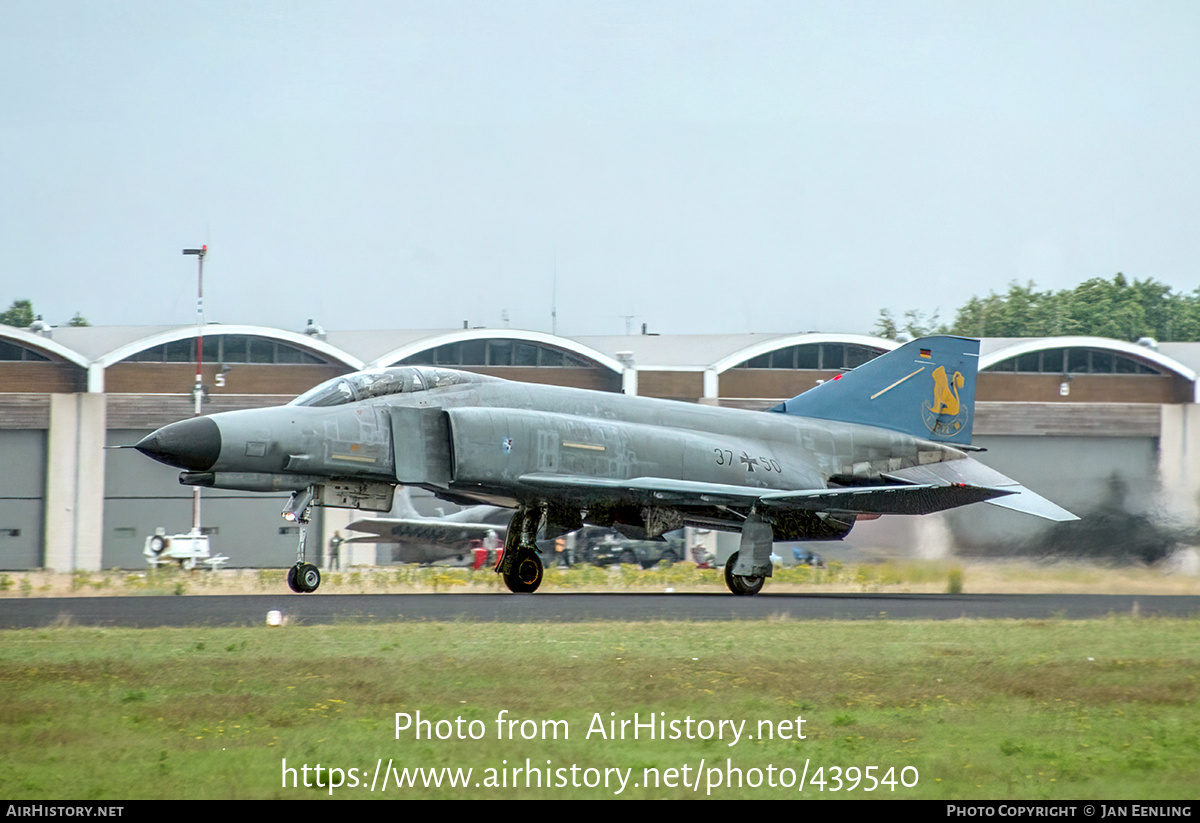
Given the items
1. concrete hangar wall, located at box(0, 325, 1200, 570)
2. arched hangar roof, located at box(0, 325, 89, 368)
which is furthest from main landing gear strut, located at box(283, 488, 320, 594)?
arched hangar roof, located at box(0, 325, 89, 368)

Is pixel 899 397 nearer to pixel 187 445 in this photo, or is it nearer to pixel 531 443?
pixel 531 443

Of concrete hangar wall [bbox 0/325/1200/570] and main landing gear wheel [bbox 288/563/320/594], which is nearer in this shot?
main landing gear wheel [bbox 288/563/320/594]

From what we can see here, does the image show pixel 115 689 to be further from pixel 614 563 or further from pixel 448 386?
pixel 614 563

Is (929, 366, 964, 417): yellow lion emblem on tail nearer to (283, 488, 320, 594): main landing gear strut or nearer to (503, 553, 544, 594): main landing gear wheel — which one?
(503, 553, 544, 594): main landing gear wheel

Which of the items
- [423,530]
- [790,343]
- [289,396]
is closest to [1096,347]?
[790,343]

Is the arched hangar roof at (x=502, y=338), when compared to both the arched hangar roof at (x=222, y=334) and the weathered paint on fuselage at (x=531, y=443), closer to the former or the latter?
the arched hangar roof at (x=222, y=334)

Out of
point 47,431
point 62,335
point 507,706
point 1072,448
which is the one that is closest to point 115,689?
point 507,706

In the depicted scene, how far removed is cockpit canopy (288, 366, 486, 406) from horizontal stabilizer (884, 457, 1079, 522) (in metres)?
8.04

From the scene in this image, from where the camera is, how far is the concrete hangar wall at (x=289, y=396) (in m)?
32.3

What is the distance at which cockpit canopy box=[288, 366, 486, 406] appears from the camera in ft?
53.1

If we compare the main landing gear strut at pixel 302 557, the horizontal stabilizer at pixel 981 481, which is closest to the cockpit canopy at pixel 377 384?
the main landing gear strut at pixel 302 557

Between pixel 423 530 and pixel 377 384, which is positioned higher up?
pixel 377 384

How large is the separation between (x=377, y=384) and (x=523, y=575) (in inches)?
141

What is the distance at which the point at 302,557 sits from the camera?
15.4 metres
